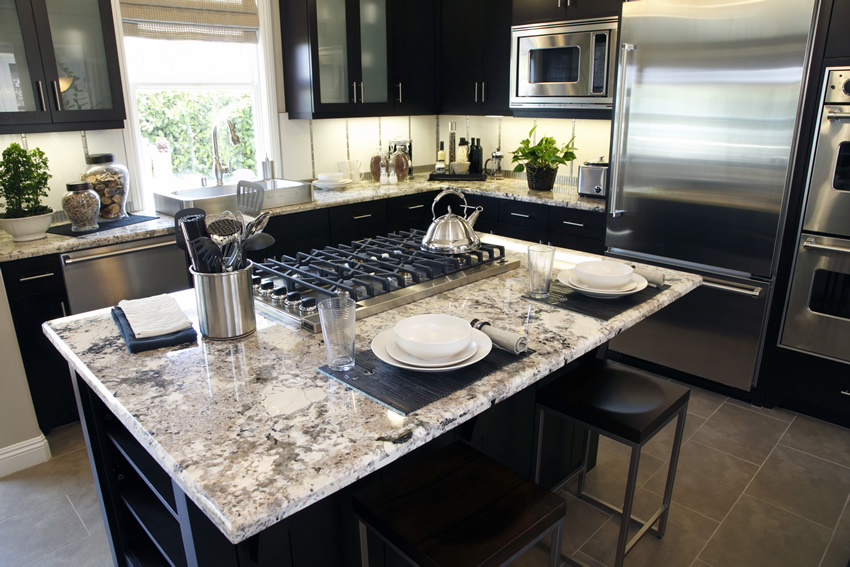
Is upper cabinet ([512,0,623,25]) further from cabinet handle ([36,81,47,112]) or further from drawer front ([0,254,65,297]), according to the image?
drawer front ([0,254,65,297])

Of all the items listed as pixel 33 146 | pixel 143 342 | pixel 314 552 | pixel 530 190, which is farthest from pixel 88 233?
pixel 530 190

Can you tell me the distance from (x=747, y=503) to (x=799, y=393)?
2.91ft

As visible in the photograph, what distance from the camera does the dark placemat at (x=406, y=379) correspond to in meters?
1.29

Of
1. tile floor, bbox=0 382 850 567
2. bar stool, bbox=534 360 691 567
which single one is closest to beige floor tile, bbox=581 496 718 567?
tile floor, bbox=0 382 850 567

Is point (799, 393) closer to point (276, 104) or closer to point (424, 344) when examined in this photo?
point (424, 344)

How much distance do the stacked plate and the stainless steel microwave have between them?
2579mm

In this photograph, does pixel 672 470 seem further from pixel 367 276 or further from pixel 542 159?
pixel 542 159

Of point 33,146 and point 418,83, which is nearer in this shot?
point 33,146

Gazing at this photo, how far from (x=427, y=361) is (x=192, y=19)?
3.07 metres

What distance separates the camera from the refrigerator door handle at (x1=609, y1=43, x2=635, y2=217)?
320 cm

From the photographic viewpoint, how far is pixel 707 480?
256 centimetres

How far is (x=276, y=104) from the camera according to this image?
13.4 ft

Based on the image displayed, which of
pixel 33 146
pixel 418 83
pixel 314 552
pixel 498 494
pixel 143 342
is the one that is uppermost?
pixel 418 83

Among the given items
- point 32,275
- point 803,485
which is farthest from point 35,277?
point 803,485
